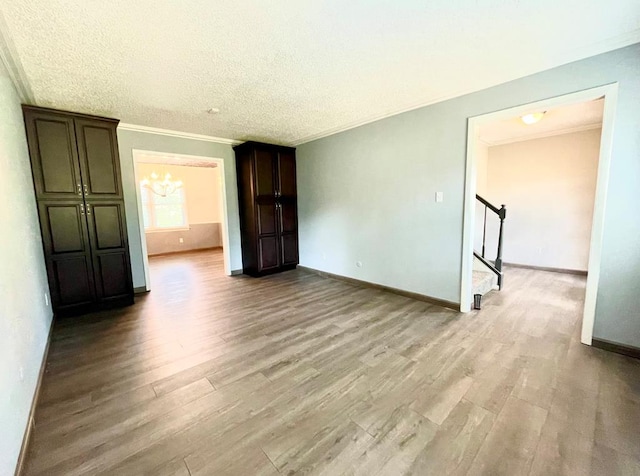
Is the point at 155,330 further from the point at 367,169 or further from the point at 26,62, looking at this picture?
the point at 367,169

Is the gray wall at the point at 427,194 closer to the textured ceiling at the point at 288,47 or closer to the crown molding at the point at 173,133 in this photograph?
the textured ceiling at the point at 288,47

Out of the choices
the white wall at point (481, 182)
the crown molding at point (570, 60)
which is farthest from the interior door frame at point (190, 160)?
the white wall at point (481, 182)

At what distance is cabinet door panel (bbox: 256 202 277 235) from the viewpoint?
488 cm

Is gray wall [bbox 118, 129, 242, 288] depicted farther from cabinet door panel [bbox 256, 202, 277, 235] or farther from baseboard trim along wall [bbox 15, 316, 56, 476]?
baseboard trim along wall [bbox 15, 316, 56, 476]

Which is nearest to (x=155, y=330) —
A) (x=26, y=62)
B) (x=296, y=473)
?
(x=296, y=473)

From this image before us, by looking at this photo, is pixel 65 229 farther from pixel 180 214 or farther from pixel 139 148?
pixel 180 214

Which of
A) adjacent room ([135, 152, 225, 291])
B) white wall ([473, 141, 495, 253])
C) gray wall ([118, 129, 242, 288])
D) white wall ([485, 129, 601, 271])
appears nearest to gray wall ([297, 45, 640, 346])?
gray wall ([118, 129, 242, 288])

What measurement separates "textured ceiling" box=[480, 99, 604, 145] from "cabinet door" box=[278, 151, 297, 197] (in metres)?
3.37

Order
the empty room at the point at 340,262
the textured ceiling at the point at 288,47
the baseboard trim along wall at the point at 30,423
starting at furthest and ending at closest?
the textured ceiling at the point at 288,47, the empty room at the point at 340,262, the baseboard trim along wall at the point at 30,423

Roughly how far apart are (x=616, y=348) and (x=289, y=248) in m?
4.52

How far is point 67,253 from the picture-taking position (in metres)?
3.16

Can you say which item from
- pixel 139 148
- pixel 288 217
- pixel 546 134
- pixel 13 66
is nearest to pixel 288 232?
pixel 288 217

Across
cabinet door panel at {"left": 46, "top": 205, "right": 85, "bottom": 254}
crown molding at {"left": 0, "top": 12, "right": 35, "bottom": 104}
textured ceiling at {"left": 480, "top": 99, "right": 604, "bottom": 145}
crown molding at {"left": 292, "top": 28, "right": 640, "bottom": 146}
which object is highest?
textured ceiling at {"left": 480, "top": 99, "right": 604, "bottom": 145}

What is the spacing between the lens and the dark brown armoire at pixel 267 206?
4.80 m
